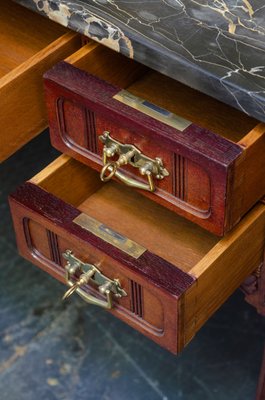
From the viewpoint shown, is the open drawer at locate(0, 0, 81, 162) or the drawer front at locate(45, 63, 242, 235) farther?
the open drawer at locate(0, 0, 81, 162)

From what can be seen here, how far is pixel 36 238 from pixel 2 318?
37 centimetres

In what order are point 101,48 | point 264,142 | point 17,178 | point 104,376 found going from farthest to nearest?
A: 1. point 17,178
2. point 104,376
3. point 101,48
4. point 264,142

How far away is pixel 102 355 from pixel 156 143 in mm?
501

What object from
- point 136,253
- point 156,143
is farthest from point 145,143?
point 136,253

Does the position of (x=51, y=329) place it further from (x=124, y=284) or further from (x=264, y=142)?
(x=264, y=142)

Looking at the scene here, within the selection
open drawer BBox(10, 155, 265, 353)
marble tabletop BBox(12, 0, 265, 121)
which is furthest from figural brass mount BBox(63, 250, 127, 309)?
marble tabletop BBox(12, 0, 265, 121)

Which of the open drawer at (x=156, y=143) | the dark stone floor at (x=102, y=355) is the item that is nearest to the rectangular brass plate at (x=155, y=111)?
the open drawer at (x=156, y=143)

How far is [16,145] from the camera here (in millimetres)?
1071

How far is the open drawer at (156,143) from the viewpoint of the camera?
2.82 ft

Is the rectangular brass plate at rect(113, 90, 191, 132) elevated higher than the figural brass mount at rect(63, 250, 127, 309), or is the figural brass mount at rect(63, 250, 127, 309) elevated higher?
the rectangular brass plate at rect(113, 90, 191, 132)

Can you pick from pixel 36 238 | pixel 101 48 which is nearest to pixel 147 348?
pixel 36 238

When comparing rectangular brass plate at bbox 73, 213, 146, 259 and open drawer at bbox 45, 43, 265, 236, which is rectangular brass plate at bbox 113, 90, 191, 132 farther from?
rectangular brass plate at bbox 73, 213, 146, 259

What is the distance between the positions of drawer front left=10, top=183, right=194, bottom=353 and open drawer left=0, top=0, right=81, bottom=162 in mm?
103

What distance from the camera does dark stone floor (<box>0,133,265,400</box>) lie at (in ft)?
4.08
